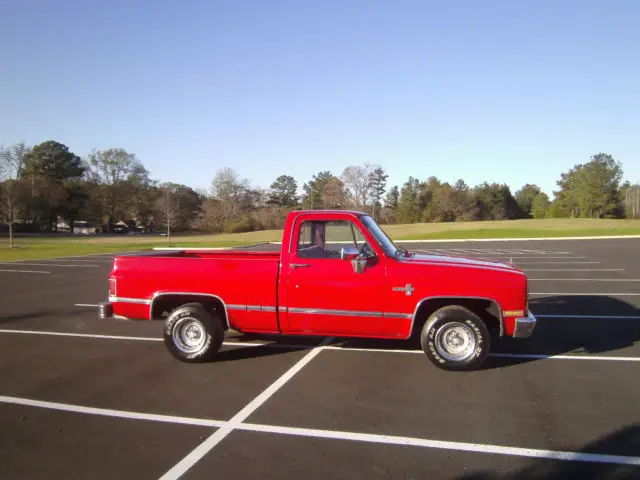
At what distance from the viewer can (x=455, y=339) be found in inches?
213

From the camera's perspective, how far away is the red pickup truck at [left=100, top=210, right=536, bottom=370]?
5281mm

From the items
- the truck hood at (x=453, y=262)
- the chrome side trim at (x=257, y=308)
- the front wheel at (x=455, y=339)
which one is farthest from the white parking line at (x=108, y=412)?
the truck hood at (x=453, y=262)

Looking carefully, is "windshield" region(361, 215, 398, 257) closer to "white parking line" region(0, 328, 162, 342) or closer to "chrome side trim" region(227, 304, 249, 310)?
"chrome side trim" region(227, 304, 249, 310)

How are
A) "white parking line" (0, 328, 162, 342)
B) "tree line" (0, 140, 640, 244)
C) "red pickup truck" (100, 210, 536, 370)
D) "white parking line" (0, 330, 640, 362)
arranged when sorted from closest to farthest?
"red pickup truck" (100, 210, 536, 370), "white parking line" (0, 330, 640, 362), "white parking line" (0, 328, 162, 342), "tree line" (0, 140, 640, 244)

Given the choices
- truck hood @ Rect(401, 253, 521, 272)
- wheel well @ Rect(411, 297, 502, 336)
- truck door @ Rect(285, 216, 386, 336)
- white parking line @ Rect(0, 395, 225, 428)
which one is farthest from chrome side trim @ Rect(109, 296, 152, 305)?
wheel well @ Rect(411, 297, 502, 336)

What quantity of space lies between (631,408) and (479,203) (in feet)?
272

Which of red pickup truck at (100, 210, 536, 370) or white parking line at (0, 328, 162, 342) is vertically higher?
red pickup truck at (100, 210, 536, 370)

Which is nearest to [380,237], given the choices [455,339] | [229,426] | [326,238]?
[326,238]

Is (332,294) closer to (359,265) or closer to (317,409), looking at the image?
(359,265)

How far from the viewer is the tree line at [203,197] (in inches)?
2832

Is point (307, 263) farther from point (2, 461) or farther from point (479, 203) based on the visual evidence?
point (479, 203)

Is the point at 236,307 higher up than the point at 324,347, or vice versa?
the point at 236,307

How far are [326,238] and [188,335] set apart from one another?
220 centimetres

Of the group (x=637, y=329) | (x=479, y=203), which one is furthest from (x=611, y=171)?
(x=637, y=329)
